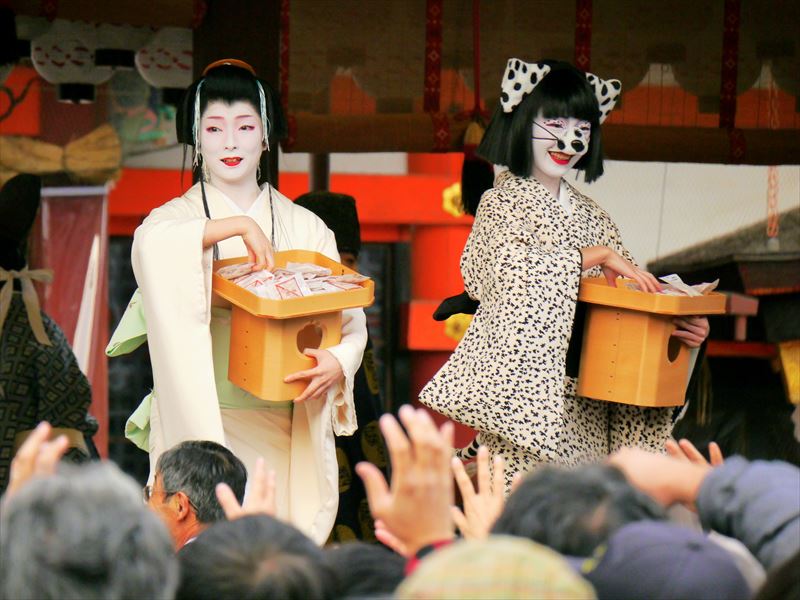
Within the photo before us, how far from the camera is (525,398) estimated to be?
4.36 m

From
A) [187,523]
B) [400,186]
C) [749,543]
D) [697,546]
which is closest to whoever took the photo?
[697,546]

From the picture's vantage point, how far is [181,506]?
330 centimetres

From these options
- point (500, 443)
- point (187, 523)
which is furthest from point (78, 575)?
point (500, 443)

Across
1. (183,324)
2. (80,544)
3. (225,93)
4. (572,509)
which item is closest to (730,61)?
(225,93)

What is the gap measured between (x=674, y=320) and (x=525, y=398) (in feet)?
1.77

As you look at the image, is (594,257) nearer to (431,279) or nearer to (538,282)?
(538,282)

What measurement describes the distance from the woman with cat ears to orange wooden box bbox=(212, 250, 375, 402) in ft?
1.55

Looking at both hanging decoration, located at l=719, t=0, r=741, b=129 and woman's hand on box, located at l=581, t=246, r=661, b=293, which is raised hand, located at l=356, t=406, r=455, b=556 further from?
hanging decoration, located at l=719, t=0, r=741, b=129

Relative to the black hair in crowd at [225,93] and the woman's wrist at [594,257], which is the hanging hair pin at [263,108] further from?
the woman's wrist at [594,257]

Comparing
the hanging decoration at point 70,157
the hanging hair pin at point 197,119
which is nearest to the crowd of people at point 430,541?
the hanging hair pin at point 197,119

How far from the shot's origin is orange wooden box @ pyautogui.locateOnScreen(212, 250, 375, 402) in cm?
402

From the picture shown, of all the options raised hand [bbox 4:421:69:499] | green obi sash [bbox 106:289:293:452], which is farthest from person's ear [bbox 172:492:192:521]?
green obi sash [bbox 106:289:293:452]

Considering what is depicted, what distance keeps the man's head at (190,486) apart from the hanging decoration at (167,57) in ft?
10.9

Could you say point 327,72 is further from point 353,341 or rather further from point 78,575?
point 78,575
